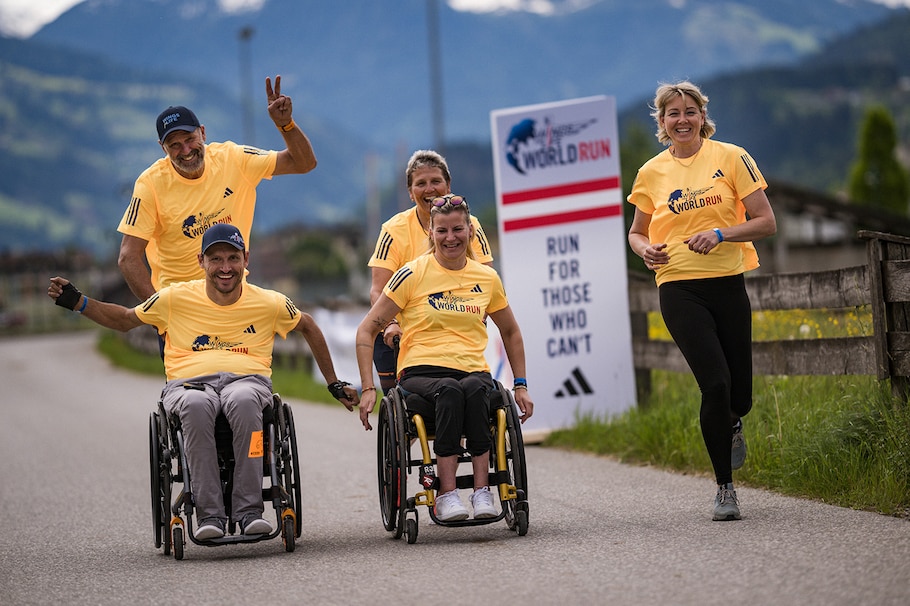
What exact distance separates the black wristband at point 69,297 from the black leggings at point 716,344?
2.97 meters

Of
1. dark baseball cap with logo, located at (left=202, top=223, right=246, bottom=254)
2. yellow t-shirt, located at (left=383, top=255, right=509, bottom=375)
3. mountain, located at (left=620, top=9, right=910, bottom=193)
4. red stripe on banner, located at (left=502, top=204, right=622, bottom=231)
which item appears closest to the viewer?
dark baseball cap with logo, located at (left=202, top=223, right=246, bottom=254)

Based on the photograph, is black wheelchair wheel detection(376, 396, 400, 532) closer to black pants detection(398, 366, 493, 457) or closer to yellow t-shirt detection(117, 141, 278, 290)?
black pants detection(398, 366, 493, 457)

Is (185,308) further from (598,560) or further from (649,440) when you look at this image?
(649,440)

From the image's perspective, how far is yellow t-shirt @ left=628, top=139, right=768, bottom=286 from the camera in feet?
23.1

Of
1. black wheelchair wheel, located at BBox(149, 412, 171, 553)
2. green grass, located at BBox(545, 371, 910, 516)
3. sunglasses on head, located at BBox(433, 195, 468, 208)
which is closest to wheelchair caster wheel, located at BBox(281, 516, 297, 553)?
black wheelchair wheel, located at BBox(149, 412, 171, 553)

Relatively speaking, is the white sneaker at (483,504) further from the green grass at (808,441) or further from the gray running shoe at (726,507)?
the green grass at (808,441)

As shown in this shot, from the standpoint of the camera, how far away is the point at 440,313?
7.07 meters

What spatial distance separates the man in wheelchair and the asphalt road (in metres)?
0.36

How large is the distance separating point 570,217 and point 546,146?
655 mm

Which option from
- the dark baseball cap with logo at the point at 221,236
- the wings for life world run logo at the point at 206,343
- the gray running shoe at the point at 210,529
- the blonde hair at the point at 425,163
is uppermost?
the blonde hair at the point at 425,163

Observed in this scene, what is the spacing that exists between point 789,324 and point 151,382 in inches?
837

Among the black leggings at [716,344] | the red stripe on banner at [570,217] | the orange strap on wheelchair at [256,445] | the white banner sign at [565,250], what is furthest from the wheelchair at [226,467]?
the red stripe on banner at [570,217]

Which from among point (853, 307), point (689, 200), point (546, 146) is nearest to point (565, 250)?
point (546, 146)

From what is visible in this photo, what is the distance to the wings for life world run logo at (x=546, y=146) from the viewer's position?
12.0m
